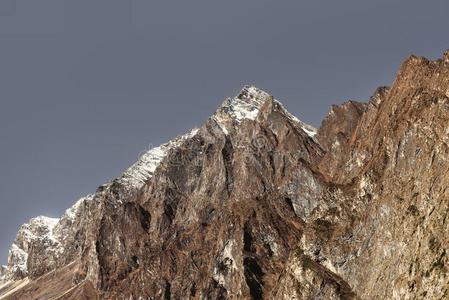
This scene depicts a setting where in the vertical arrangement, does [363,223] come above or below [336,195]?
below

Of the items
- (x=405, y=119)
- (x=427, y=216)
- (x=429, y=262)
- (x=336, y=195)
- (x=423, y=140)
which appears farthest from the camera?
(x=336, y=195)

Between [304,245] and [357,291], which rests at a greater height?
[304,245]

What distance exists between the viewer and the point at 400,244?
15500cm

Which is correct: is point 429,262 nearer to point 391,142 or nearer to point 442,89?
point 391,142

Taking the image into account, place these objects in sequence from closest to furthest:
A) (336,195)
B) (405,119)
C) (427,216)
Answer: (427,216) < (405,119) < (336,195)

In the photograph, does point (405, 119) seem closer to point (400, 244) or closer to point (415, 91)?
point (415, 91)

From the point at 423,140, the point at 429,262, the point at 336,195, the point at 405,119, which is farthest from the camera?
the point at 336,195

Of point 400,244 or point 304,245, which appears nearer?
point 400,244

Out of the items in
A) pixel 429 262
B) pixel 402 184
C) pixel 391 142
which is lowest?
pixel 429 262

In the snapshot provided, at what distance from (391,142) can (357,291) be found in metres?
39.3

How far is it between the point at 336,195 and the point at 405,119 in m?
28.8

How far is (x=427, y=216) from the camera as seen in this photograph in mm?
147625

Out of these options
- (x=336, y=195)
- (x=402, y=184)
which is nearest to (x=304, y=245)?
(x=336, y=195)

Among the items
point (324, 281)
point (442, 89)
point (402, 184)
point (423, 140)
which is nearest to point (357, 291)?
point (324, 281)
